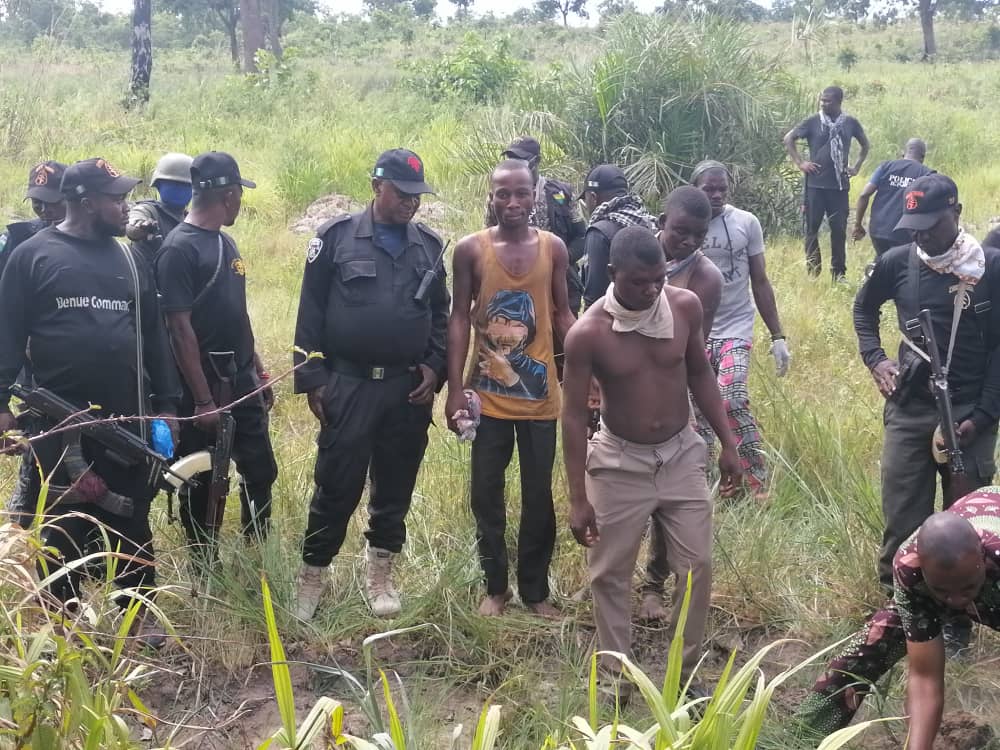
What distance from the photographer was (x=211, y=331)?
14.3 feet

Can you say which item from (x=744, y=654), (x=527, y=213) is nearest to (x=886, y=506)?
(x=744, y=654)

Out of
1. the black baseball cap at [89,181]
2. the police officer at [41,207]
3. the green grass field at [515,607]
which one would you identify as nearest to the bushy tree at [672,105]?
the green grass field at [515,607]

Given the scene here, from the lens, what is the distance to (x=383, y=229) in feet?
13.9

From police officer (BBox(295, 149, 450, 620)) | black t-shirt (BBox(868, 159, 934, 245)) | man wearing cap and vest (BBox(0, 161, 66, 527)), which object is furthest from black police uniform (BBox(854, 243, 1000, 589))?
black t-shirt (BBox(868, 159, 934, 245))

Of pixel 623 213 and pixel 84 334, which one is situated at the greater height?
pixel 623 213

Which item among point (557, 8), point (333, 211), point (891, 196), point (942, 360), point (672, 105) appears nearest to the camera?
point (942, 360)

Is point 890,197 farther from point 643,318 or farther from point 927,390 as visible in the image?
point 643,318

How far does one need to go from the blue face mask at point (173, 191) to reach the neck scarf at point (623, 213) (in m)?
1.87

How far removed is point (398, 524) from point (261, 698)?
2.95 ft

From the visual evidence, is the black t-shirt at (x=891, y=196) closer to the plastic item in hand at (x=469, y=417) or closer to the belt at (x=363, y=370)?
the plastic item in hand at (x=469, y=417)

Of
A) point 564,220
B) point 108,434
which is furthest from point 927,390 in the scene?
point 108,434

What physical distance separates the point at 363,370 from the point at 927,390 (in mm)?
2151

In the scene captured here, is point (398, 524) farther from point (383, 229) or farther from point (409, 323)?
point (383, 229)

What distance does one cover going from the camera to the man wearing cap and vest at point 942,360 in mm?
4059
